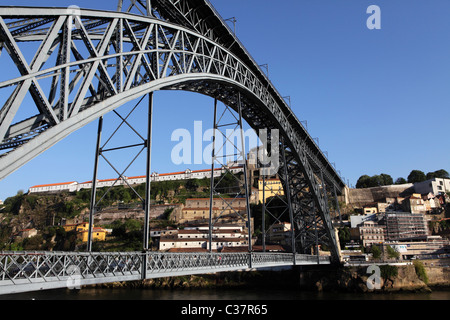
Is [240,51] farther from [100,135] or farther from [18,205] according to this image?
[18,205]

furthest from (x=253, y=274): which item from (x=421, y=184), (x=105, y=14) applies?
(x=421, y=184)

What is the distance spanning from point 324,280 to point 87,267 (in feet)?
107

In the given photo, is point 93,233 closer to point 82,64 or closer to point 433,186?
point 82,64

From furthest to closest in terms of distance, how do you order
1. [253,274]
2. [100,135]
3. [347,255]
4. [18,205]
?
1. [18,205]
2. [347,255]
3. [253,274]
4. [100,135]

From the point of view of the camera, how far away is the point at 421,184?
76188 mm

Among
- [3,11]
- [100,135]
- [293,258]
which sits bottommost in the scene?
[293,258]

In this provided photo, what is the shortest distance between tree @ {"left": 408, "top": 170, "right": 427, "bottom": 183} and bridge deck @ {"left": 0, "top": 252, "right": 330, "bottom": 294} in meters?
85.6

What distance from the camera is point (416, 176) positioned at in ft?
295

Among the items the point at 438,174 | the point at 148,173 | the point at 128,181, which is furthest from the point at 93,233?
the point at 438,174

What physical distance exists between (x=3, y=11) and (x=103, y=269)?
6.43 meters

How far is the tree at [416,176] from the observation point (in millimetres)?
88188

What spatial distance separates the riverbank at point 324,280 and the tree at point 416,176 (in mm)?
53923

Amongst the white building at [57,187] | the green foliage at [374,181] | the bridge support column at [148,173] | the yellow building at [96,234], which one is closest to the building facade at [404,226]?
the green foliage at [374,181]

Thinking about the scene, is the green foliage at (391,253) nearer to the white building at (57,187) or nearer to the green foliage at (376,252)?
the green foliage at (376,252)
